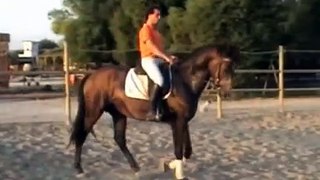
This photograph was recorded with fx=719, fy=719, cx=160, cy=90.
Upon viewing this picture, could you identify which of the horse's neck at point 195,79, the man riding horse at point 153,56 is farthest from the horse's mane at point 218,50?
the man riding horse at point 153,56

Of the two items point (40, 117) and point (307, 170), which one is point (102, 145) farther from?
point (40, 117)

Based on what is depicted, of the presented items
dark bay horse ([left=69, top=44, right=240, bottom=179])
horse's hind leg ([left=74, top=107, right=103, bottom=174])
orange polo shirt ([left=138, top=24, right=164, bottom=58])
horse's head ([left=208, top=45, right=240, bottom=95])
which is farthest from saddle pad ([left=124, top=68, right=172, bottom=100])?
horse's head ([left=208, top=45, right=240, bottom=95])

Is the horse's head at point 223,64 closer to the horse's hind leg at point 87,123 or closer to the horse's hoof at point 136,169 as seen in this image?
the horse's hoof at point 136,169

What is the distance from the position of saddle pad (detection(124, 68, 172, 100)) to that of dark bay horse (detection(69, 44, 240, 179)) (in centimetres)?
7

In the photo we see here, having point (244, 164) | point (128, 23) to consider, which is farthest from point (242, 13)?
point (244, 164)

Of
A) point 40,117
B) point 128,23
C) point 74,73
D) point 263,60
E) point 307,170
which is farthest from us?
point 128,23

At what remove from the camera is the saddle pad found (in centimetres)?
816

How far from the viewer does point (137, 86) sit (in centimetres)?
818

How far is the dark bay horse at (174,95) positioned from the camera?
7848mm

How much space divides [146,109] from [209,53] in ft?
3.19

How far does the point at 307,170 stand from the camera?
868 centimetres

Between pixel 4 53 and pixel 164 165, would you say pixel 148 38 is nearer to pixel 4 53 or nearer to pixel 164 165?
pixel 164 165

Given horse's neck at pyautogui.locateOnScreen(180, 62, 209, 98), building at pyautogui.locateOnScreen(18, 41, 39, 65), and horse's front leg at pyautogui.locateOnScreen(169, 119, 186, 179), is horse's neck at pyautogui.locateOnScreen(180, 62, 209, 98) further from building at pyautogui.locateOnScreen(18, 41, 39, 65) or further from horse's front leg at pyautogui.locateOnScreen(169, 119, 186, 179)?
building at pyautogui.locateOnScreen(18, 41, 39, 65)

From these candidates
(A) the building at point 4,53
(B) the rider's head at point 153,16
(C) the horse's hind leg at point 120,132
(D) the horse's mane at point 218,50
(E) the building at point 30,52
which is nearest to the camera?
(D) the horse's mane at point 218,50
